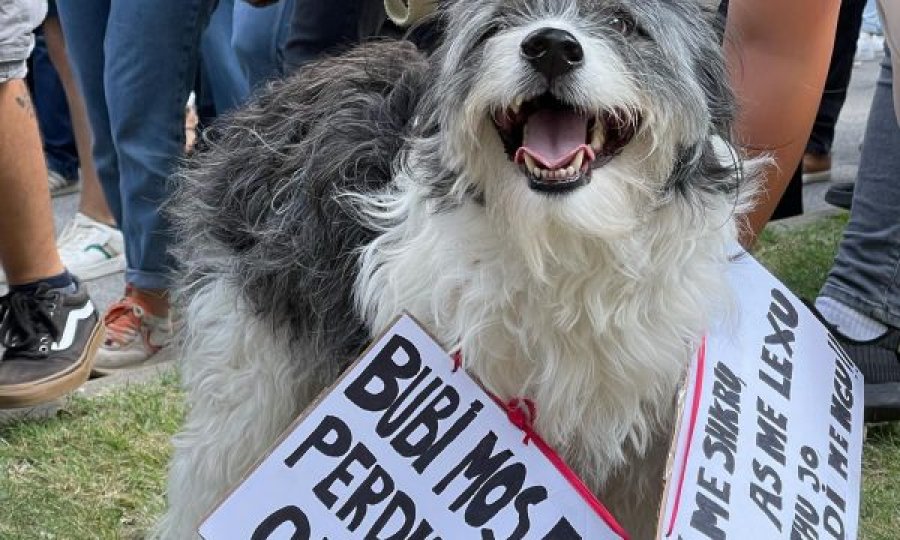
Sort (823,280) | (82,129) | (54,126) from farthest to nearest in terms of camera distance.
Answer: (54,126), (82,129), (823,280)

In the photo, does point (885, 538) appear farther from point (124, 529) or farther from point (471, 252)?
point (124, 529)

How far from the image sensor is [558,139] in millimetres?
2131

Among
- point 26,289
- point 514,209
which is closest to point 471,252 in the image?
point 514,209

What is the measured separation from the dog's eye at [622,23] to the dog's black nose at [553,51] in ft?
0.52

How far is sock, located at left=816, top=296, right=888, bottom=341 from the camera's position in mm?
3598

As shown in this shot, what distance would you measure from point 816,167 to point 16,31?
4.35 meters

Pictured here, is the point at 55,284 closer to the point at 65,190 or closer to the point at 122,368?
the point at 122,368

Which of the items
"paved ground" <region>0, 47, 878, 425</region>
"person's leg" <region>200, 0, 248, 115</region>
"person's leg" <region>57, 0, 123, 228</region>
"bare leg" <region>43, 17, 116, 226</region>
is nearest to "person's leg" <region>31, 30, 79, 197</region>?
"paved ground" <region>0, 47, 878, 425</region>

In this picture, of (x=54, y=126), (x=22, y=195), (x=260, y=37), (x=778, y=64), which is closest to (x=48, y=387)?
(x=22, y=195)

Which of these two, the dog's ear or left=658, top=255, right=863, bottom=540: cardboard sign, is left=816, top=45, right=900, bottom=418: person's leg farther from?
the dog's ear

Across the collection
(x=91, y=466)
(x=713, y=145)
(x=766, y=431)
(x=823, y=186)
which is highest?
(x=713, y=145)

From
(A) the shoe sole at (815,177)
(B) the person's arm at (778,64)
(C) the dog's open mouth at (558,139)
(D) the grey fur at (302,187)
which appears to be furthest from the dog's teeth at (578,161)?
(A) the shoe sole at (815,177)

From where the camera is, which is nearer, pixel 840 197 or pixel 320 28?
pixel 320 28

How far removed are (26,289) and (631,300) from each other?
223cm
